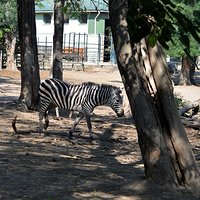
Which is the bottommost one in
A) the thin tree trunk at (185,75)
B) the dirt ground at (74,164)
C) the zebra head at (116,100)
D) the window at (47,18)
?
the thin tree trunk at (185,75)

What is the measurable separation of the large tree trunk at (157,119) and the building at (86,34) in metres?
43.7

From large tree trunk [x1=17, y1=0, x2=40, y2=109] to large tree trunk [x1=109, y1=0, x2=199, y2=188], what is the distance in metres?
10.6

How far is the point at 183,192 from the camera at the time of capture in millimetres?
7164

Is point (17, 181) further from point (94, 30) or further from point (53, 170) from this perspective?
point (94, 30)

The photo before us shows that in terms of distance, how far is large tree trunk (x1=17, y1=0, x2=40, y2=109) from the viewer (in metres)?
17.5

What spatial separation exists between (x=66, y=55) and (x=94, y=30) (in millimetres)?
7996

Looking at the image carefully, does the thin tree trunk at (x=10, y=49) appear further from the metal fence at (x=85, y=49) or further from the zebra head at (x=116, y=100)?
the zebra head at (x=116, y=100)

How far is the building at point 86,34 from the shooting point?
53.7 meters

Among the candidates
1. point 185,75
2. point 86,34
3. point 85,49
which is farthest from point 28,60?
point 86,34

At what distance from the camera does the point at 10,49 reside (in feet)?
144

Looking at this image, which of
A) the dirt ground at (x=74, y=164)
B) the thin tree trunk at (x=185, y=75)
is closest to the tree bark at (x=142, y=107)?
the dirt ground at (x=74, y=164)

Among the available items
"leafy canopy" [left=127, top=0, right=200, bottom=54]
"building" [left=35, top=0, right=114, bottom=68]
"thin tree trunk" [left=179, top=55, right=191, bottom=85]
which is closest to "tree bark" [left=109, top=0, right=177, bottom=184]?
"leafy canopy" [left=127, top=0, right=200, bottom=54]

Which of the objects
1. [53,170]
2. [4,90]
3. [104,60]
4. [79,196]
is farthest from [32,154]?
[104,60]

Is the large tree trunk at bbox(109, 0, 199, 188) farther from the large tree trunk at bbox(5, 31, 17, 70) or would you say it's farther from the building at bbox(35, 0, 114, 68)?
the building at bbox(35, 0, 114, 68)
